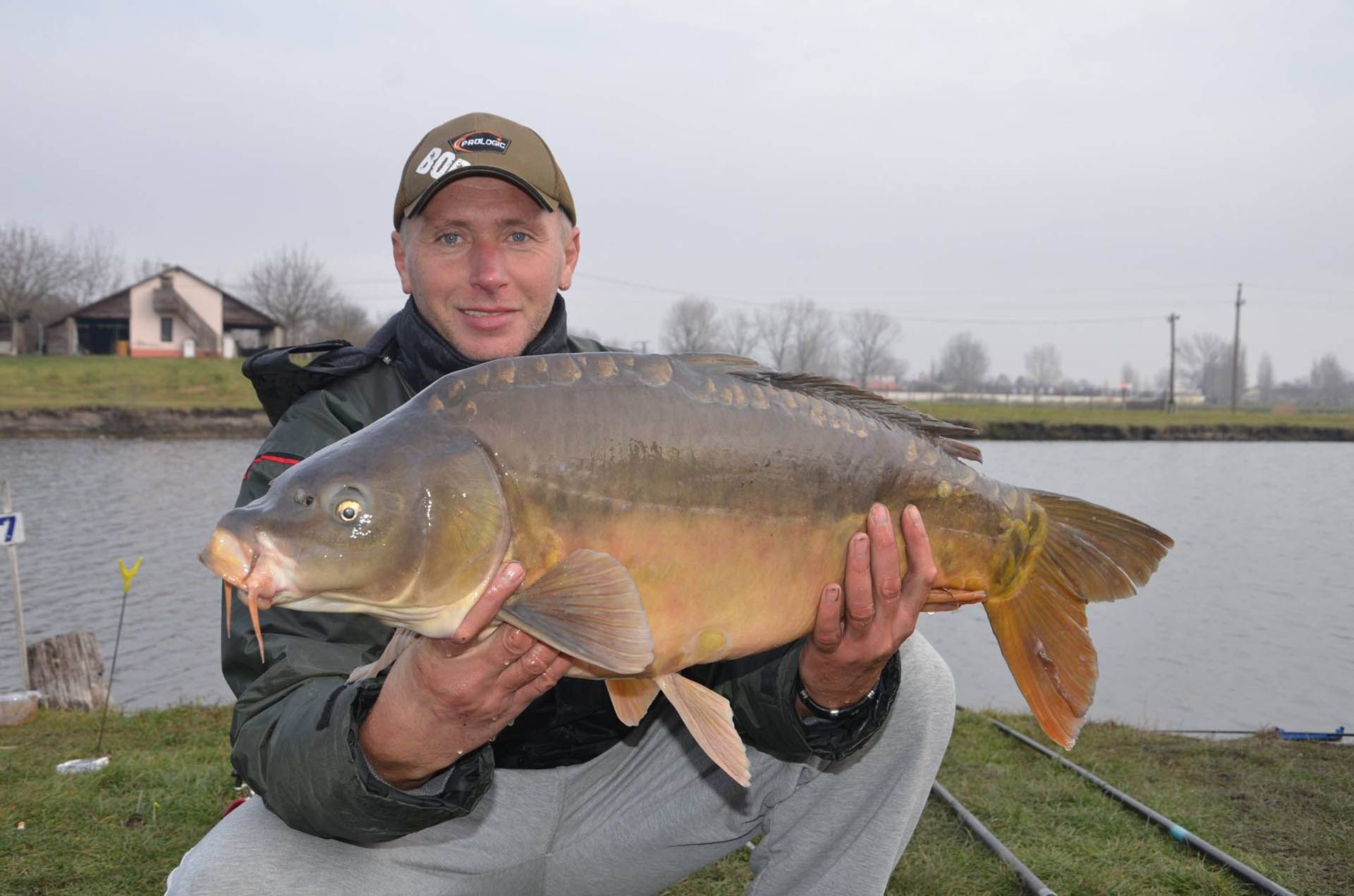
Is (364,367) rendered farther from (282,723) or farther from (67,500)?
(67,500)

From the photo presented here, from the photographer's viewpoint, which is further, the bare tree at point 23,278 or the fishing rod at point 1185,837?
the bare tree at point 23,278

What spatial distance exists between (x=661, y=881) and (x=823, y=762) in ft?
1.57

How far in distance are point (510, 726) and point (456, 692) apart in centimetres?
84

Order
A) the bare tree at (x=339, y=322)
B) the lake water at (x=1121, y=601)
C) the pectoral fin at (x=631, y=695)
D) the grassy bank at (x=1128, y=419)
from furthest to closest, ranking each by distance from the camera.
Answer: the bare tree at (x=339, y=322) → the grassy bank at (x=1128, y=419) → the lake water at (x=1121, y=601) → the pectoral fin at (x=631, y=695)

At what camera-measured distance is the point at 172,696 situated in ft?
23.9

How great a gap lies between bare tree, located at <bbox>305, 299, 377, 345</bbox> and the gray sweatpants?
53474 mm

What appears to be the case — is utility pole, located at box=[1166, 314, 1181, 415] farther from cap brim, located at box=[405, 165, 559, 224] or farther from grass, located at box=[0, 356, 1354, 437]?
cap brim, located at box=[405, 165, 559, 224]

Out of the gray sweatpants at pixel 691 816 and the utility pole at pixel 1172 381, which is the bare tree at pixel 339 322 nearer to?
the utility pole at pixel 1172 381

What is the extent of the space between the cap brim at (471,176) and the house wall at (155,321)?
51457 millimetres

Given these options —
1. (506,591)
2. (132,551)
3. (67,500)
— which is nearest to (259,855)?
(506,591)

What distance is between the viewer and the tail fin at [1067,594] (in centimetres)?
226

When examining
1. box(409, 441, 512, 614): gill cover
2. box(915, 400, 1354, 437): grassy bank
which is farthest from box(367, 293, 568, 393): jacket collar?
box(915, 400, 1354, 437): grassy bank

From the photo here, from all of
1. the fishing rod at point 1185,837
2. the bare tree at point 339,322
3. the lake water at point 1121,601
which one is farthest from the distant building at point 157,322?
the fishing rod at point 1185,837

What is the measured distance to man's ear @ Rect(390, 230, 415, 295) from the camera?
2818 mm
